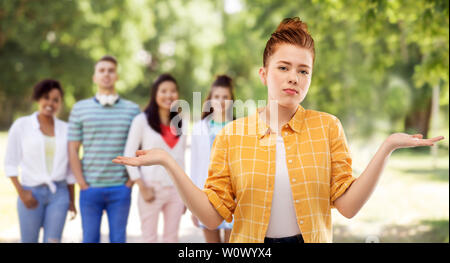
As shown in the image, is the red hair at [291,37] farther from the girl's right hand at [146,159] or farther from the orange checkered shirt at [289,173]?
the girl's right hand at [146,159]

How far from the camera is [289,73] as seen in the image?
200 centimetres

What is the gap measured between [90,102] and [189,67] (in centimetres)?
2613

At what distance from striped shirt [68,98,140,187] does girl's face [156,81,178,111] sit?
0.40 metres

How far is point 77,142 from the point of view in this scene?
474 centimetres

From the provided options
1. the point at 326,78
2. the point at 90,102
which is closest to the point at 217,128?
the point at 90,102

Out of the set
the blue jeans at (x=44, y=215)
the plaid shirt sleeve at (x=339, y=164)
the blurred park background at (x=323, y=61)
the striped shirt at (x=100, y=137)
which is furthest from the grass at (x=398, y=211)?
the plaid shirt sleeve at (x=339, y=164)

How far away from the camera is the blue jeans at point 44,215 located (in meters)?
4.59

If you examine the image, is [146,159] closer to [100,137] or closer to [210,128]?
[100,137]

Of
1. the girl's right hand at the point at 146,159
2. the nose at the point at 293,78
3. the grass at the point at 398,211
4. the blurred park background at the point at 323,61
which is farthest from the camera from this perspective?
the blurred park background at the point at 323,61

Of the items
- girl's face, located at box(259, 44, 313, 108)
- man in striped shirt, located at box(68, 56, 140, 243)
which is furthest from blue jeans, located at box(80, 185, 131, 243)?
girl's face, located at box(259, 44, 313, 108)

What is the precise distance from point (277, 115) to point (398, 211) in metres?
7.89

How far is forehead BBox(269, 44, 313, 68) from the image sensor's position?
79.2 inches

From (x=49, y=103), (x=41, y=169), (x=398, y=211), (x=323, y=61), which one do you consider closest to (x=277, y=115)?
(x=41, y=169)

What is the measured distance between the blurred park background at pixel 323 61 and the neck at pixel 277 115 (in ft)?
13.5
